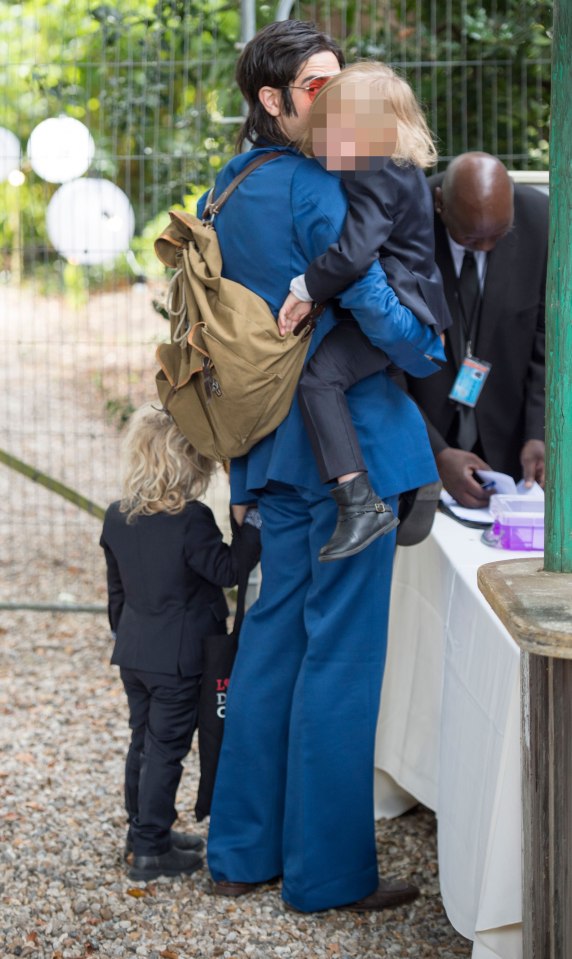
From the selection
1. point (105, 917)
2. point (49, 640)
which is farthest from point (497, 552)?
point (49, 640)

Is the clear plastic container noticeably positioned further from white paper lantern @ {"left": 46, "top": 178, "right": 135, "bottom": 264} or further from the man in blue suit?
white paper lantern @ {"left": 46, "top": 178, "right": 135, "bottom": 264}

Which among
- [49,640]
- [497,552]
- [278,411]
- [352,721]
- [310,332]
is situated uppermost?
[310,332]

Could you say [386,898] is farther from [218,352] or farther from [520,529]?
[218,352]

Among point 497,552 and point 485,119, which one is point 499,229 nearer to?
point 497,552

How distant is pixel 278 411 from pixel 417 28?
3.15 m

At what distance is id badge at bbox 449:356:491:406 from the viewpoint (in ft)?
10.7

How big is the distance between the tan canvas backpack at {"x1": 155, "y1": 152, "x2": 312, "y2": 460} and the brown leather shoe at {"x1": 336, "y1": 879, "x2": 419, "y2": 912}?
1108 millimetres

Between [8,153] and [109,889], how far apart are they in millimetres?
3665

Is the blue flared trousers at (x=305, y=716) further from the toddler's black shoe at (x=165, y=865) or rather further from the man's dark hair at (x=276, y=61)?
the man's dark hair at (x=276, y=61)

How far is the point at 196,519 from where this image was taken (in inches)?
114

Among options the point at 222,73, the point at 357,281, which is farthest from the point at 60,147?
the point at 357,281

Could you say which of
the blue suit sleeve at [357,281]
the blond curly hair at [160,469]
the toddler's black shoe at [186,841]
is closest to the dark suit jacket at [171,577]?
the blond curly hair at [160,469]

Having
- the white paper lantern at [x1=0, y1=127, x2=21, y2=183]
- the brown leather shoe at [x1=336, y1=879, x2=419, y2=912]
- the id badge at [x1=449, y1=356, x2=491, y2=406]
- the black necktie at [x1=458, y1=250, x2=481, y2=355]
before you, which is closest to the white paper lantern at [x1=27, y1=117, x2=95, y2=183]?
the white paper lantern at [x1=0, y1=127, x2=21, y2=183]

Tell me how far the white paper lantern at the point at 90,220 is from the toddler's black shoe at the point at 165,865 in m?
2.92
